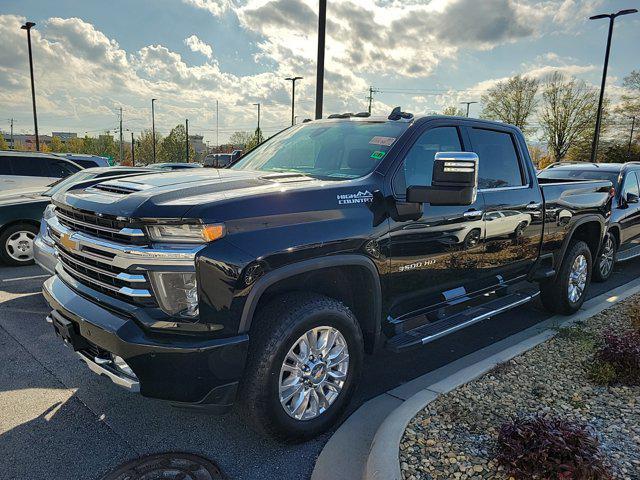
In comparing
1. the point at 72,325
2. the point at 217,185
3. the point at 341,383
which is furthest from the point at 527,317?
the point at 72,325

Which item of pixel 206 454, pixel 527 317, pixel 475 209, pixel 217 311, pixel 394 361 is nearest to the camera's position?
pixel 217 311

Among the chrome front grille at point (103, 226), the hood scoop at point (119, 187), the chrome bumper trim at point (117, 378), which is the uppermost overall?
the hood scoop at point (119, 187)

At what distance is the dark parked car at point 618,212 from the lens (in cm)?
759

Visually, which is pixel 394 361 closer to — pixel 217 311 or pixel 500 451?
pixel 500 451

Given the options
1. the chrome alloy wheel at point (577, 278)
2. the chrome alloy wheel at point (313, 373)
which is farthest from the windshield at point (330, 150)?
the chrome alloy wheel at point (577, 278)

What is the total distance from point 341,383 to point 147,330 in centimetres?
129

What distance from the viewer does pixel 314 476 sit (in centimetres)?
268

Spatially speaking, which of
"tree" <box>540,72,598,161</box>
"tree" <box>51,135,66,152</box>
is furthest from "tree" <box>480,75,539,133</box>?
"tree" <box>51,135,66,152</box>

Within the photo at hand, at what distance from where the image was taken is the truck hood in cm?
248

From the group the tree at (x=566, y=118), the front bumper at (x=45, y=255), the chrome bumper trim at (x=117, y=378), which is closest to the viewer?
the chrome bumper trim at (x=117, y=378)

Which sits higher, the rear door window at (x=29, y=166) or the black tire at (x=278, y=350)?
the rear door window at (x=29, y=166)

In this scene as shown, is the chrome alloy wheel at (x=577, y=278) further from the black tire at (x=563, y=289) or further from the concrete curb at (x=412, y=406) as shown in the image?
the concrete curb at (x=412, y=406)

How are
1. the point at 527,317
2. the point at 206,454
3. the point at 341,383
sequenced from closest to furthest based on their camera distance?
1. the point at 206,454
2. the point at 341,383
3. the point at 527,317

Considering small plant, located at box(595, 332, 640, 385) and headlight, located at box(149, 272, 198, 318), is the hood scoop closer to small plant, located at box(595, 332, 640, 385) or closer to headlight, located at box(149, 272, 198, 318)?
headlight, located at box(149, 272, 198, 318)
